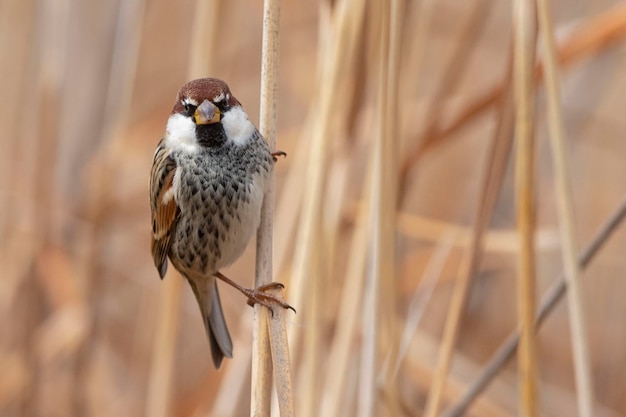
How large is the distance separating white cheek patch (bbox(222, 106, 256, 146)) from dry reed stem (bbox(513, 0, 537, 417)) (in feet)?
1.63

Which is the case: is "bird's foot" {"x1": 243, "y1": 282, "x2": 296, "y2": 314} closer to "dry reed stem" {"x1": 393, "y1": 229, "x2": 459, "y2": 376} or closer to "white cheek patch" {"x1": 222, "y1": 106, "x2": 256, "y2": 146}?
"white cheek patch" {"x1": 222, "y1": 106, "x2": 256, "y2": 146}

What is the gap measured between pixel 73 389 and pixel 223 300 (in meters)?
0.55

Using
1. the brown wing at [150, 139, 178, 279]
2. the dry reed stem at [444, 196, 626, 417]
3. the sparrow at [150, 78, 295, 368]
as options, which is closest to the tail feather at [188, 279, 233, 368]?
the sparrow at [150, 78, 295, 368]

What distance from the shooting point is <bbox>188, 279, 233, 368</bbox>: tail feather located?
1809 millimetres

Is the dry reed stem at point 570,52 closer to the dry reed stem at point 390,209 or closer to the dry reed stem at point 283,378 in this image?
the dry reed stem at point 390,209

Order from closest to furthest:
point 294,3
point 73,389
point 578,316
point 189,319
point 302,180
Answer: point 578,316 < point 302,180 < point 73,389 < point 294,3 < point 189,319

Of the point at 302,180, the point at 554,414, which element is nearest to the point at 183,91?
the point at 302,180

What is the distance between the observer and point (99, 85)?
2.58m

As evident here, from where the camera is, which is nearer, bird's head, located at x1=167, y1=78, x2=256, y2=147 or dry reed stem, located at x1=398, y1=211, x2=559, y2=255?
bird's head, located at x1=167, y1=78, x2=256, y2=147

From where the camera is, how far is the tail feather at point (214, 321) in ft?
5.93

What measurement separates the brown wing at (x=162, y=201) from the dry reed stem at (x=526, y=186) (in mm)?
676

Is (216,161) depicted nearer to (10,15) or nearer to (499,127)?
(499,127)

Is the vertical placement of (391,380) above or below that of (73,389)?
above

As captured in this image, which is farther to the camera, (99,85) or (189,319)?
(189,319)
